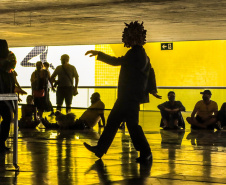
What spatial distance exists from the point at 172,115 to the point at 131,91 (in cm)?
746

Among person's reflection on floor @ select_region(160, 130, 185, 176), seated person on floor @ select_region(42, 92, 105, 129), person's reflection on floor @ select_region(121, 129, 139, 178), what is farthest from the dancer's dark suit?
seated person on floor @ select_region(42, 92, 105, 129)

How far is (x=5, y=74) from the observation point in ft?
28.1

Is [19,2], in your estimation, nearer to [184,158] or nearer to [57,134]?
[57,134]

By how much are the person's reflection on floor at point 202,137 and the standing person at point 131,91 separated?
9.81 feet

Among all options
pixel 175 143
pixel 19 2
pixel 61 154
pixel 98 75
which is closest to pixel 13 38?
pixel 98 75

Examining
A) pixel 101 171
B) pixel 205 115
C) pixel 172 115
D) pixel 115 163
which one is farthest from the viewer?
pixel 172 115

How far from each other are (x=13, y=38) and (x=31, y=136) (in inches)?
478

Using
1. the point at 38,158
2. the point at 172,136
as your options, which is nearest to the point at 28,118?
the point at 172,136

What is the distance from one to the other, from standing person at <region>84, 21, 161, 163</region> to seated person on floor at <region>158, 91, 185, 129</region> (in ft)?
22.9

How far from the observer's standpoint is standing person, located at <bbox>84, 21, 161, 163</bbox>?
780cm

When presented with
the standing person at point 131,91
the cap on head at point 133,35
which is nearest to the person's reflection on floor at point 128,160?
the standing person at point 131,91

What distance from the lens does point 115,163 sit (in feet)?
25.1

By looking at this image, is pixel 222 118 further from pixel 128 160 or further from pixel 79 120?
pixel 128 160

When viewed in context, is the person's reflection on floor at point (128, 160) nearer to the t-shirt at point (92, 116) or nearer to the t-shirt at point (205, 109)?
the t-shirt at point (92, 116)
